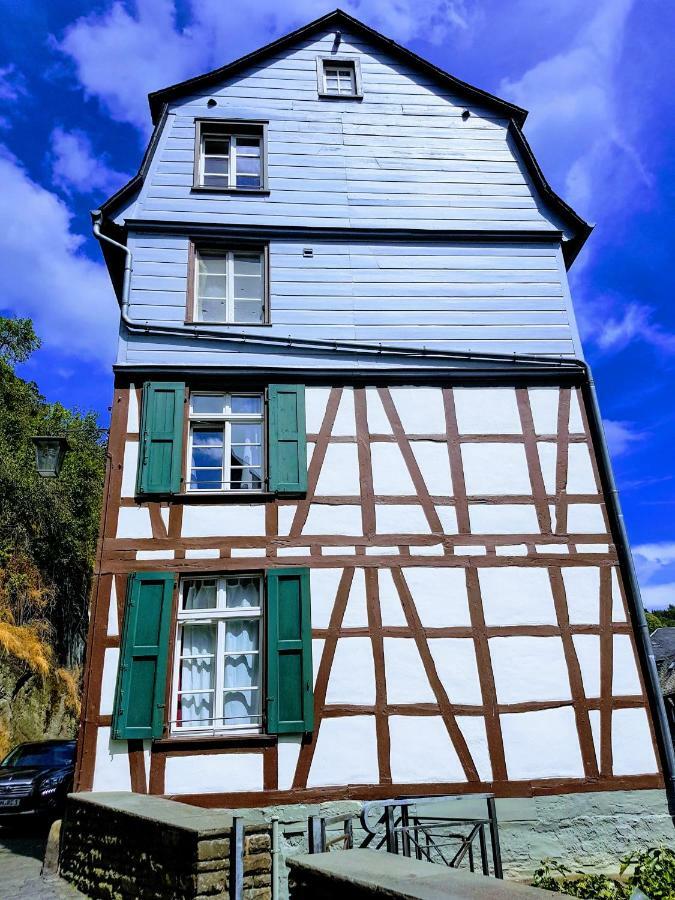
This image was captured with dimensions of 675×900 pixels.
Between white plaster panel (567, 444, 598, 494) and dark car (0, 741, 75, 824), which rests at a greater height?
white plaster panel (567, 444, 598, 494)

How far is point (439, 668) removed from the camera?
7.52 m

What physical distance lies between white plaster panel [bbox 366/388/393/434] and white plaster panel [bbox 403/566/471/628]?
1895 millimetres

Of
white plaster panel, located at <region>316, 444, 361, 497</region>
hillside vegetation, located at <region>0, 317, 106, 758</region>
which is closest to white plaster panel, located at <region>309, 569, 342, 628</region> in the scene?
white plaster panel, located at <region>316, 444, 361, 497</region>

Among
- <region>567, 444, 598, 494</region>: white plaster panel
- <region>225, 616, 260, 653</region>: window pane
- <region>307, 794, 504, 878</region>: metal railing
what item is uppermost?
<region>567, 444, 598, 494</region>: white plaster panel

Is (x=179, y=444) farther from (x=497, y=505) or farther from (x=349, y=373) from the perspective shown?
(x=497, y=505)

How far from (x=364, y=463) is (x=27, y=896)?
5.55 metres

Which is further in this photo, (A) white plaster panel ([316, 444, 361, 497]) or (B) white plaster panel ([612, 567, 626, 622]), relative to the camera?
(A) white plaster panel ([316, 444, 361, 497])

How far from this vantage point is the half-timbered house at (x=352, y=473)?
23.6 feet

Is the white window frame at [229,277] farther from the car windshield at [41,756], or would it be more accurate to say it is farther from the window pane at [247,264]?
the car windshield at [41,756]

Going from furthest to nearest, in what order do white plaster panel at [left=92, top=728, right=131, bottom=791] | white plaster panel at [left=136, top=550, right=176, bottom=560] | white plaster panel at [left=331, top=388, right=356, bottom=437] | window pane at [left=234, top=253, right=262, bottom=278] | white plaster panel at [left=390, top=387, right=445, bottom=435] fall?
window pane at [left=234, top=253, right=262, bottom=278], white plaster panel at [left=390, top=387, right=445, bottom=435], white plaster panel at [left=331, top=388, right=356, bottom=437], white plaster panel at [left=136, top=550, right=176, bottom=560], white plaster panel at [left=92, top=728, right=131, bottom=791]

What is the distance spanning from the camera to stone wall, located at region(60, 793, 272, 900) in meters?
4.30

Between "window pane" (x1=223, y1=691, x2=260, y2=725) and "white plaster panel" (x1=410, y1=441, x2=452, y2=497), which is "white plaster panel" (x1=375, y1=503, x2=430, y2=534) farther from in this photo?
"window pane" (x1=223, y1=691, x2=260, y2=725)

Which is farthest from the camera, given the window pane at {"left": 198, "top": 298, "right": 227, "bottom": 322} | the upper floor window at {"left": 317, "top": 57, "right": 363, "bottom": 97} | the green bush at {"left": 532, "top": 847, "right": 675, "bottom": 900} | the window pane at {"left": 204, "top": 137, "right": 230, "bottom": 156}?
the upper floor window at {"left": 317, "top": 57, "right": 363, "bottom": 97}

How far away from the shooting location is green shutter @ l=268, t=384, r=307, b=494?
26.8 feet
